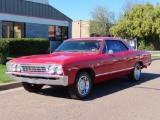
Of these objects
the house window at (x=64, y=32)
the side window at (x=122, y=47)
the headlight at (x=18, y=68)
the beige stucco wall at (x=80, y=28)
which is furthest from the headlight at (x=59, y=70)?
the beige stucco wall at (x=80, y=28)

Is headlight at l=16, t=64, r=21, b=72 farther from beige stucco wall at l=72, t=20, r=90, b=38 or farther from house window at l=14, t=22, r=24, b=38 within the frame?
beige stucco wall at l=72, t=20, r=90, b=38

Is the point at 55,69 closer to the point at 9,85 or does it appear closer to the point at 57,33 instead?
the point at 9,85

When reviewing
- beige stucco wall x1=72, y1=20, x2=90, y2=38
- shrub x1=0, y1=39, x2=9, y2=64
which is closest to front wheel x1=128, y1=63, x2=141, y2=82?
shrub x1=0, y1=39, x2=9, y2=64

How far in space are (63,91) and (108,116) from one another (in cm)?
287

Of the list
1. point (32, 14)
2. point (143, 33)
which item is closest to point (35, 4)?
point (32, 14)

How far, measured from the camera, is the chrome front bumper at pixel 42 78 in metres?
7.32

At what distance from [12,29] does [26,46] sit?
11.2 ft

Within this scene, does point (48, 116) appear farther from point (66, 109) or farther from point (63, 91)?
point (63, 91)

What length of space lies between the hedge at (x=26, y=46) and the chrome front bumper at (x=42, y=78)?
12.6 m

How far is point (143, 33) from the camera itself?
39.2 meters

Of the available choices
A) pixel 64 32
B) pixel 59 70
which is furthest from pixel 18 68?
pixel 64 32

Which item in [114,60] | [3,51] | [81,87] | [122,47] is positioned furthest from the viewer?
[3,51]

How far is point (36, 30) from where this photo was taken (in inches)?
1038

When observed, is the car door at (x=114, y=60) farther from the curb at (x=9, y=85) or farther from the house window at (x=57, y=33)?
the house window at (x=57, y=33)
